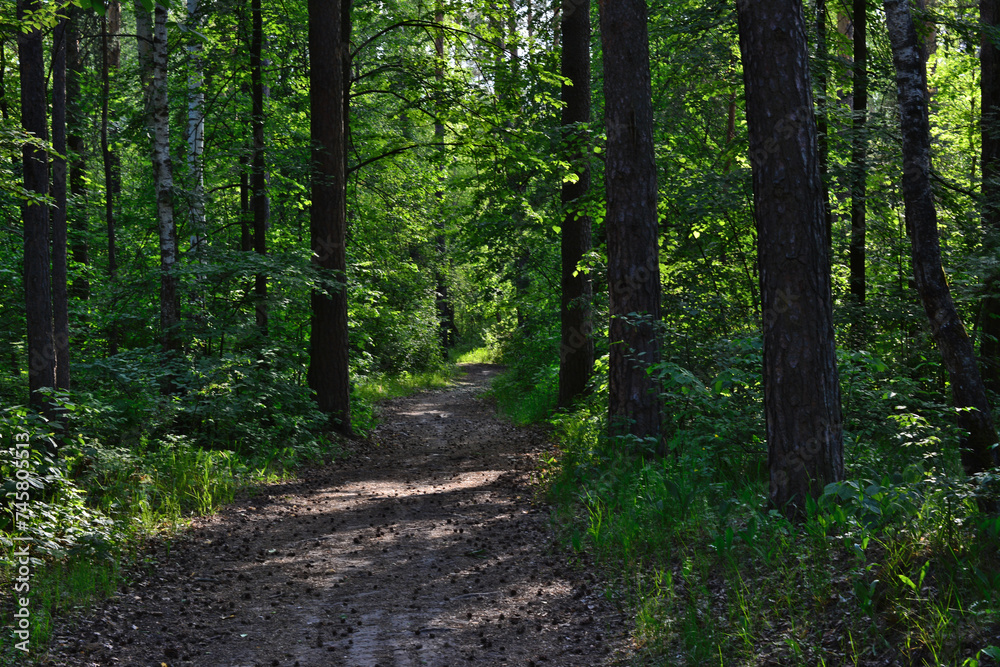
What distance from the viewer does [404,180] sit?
17250 mm

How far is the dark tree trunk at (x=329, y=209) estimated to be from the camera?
11.4m

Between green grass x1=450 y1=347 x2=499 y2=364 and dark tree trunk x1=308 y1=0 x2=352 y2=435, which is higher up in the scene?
dark tree trunk x1=308 y1=0 x2=352 y2=435

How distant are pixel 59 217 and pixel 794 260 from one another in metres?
7.92

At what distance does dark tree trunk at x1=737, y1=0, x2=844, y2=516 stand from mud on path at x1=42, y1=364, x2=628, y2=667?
6.35ft

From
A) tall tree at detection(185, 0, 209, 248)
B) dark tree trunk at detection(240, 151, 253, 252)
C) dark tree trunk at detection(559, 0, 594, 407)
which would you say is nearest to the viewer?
tall tree at detection(185, 0, 209, 248)

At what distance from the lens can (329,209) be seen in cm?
1183

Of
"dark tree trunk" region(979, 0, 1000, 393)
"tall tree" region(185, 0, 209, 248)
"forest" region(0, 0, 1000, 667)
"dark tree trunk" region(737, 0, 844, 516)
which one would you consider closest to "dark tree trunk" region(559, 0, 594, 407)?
"forest" region(0, 0, 1000, 667)

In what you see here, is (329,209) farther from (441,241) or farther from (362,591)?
(441,241)

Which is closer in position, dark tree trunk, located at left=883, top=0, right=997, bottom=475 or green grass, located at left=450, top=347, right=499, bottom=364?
dark tree trunk, located at left=883, top=0, right=997, bottom=475

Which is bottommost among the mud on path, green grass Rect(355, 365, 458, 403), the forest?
the mud on path

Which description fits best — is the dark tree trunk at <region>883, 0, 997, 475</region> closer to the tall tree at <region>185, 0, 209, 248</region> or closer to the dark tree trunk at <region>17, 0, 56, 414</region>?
the dark tree trunk at <region>17, 0, 56, 414</region>

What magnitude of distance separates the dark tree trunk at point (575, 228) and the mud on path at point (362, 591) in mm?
4013

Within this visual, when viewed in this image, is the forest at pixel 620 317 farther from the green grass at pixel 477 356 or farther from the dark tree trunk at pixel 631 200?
the green grass at pixel 477 356

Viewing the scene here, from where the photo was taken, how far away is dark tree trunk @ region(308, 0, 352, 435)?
37.6 ft
